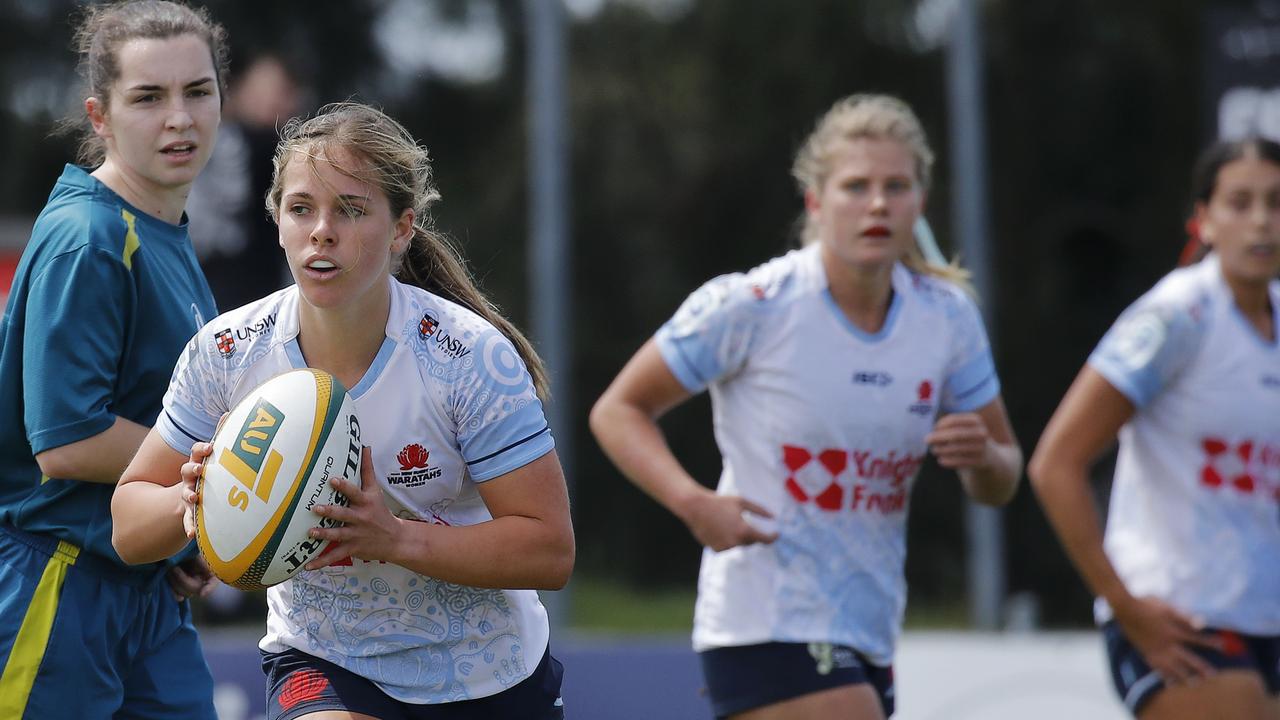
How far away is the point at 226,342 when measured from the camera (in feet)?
10.1

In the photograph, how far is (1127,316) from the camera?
4.41 metres

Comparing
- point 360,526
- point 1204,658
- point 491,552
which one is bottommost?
point 1204,658

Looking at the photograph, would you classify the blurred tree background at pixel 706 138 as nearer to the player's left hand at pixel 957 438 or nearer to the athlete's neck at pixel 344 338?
the player's left hand at pixel 957 438

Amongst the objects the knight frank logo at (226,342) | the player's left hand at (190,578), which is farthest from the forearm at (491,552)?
the player's left hand at (190,578)

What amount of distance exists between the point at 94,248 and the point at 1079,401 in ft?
7.92

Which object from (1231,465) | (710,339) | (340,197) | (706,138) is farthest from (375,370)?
(706,138)

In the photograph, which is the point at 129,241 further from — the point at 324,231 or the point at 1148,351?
the point at 1148,351

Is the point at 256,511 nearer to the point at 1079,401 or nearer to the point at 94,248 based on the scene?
the point at 94,248

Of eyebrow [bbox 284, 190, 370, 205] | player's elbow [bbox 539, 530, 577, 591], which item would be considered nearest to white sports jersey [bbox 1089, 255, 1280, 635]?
player's elbow [bbox 539, 530, 577, 591]

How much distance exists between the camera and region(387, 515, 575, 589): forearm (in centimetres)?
291

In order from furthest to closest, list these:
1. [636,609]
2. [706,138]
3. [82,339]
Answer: [706,138], [636,609], [82,339]

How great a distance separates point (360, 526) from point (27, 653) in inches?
37.7

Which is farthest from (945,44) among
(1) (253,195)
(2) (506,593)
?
(2) (506,593)

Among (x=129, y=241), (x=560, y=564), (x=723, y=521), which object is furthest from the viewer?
(x=723, y=521)
